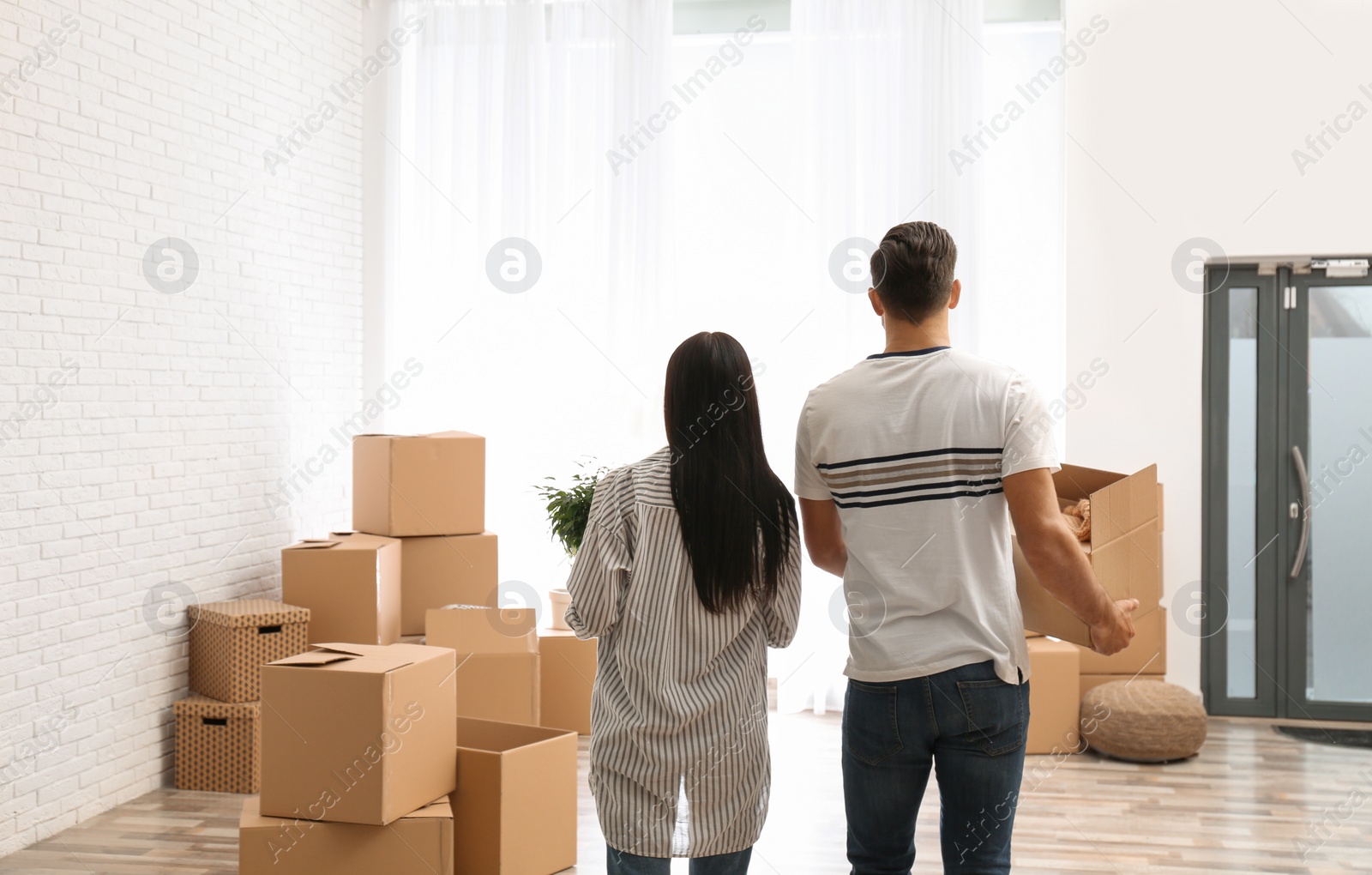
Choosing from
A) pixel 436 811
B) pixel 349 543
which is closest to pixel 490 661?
pixel 349 543

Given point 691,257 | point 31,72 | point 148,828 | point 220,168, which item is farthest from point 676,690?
point 691,257

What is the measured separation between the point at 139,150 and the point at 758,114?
2815mm

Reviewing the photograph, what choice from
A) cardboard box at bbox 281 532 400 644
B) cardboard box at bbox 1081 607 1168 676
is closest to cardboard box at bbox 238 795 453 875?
cardboard box at bbox 281 532 400 644

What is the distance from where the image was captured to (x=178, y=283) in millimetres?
3979

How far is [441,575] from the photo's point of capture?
172 inches

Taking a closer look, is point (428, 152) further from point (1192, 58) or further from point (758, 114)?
point (1192, 58)

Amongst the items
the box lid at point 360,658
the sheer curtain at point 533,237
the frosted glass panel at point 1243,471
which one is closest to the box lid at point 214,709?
the box lid at point 360,658

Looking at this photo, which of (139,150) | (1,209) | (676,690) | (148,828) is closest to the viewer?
(676,690)

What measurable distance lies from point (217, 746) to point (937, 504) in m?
3.22

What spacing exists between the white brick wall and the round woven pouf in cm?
348

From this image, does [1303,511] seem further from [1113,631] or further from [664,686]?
[664,686]

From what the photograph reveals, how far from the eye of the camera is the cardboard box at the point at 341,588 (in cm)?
405

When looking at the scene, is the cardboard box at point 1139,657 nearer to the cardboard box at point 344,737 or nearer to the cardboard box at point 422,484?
the cardboard box at point 422,484

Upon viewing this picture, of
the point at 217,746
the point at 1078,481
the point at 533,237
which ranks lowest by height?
the point at 217,746
